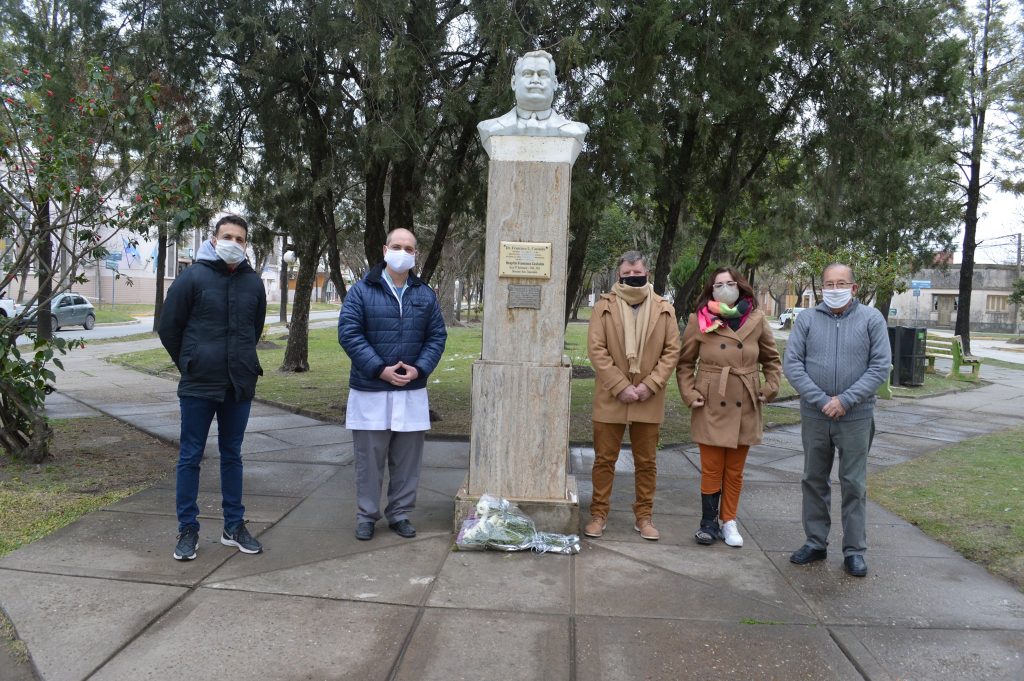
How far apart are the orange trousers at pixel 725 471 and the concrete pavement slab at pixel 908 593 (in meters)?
0.40

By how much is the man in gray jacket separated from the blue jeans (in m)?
3.27

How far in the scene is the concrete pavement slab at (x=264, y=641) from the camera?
10.3 ft

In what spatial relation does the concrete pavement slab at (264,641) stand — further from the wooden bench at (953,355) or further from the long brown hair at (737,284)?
the wooden bench at (953,355)

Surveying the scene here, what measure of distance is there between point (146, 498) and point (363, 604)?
103 inches

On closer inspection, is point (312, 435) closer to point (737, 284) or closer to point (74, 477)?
point (74, 477)

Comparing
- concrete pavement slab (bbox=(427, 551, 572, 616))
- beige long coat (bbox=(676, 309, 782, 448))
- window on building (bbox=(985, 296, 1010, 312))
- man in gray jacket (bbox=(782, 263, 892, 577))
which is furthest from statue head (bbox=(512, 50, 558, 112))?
window on building (bbox=(985, 296, 1010, 312))

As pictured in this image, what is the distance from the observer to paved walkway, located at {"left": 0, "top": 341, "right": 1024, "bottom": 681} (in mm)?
3273

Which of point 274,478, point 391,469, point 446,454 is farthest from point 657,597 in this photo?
point 446,454

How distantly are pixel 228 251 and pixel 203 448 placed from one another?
1.14 m

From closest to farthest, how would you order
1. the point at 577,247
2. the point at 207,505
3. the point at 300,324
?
1. the point at 207,505
2. the point at 577,247
3. the point at 300,324

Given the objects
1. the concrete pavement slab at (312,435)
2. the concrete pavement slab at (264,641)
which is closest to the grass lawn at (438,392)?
the concrete pavement slab at (312,435)

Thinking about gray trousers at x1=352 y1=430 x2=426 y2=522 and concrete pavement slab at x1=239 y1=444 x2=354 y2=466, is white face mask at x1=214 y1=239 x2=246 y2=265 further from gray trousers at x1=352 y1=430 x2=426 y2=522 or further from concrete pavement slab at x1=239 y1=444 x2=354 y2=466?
concrete pavement slab at x1=239 y1=444 x2=354 y2=466

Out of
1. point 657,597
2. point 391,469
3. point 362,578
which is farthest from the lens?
point 391,469

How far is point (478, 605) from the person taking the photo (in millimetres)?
3850
